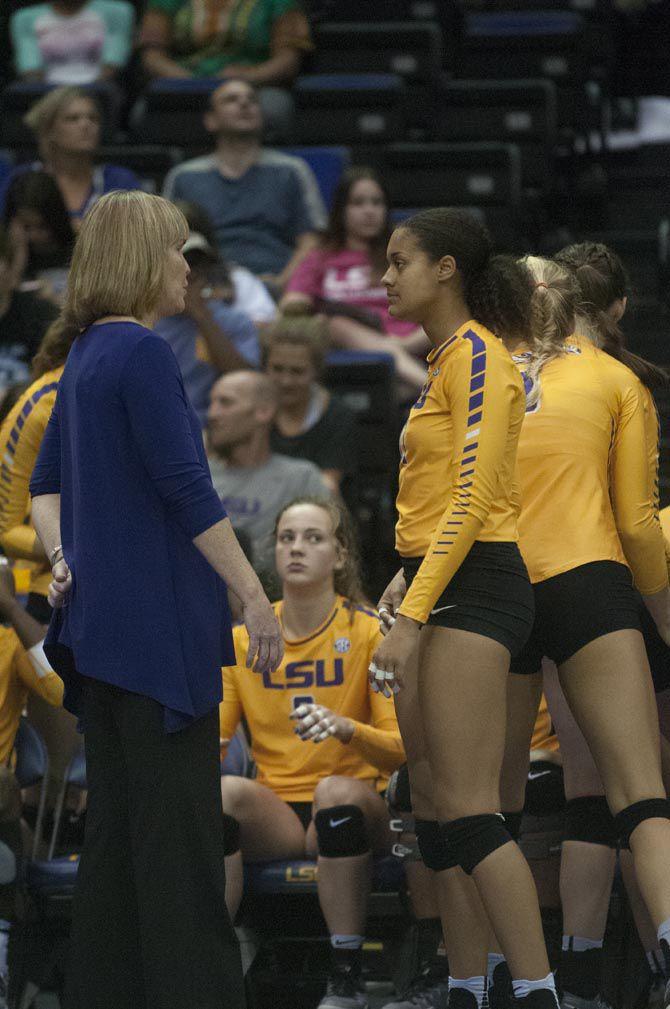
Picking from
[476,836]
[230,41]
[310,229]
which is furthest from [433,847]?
[230,41]

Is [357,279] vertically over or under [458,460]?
over

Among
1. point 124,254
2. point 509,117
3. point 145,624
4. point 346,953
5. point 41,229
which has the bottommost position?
point 346,953

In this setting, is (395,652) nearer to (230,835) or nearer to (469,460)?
(469,460)

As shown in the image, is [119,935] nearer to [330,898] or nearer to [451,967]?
[451,967]

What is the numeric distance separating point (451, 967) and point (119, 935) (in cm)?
67

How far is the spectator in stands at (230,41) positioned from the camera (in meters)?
7.92

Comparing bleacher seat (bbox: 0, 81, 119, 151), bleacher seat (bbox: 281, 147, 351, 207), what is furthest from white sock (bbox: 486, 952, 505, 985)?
bleacher seat (bbox: 0, 81, 119, 151)

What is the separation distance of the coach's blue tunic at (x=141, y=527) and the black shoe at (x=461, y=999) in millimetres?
786

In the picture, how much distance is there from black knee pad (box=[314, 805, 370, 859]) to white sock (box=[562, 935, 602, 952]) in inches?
21.2

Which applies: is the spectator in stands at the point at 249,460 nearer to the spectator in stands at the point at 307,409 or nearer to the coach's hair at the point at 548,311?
the spectator in stands at the point at 307,409

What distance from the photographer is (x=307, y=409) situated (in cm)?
554

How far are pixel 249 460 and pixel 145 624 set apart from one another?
2448 mm

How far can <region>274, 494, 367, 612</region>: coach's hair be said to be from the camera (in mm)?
4227

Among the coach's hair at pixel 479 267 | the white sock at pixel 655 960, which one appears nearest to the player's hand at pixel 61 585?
the coach's hair at pixel 479 267
